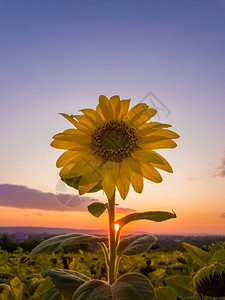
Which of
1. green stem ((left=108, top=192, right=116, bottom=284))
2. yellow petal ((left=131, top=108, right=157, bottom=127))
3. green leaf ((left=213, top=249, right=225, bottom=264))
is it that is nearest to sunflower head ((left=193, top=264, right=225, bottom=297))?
green leaf ((left=213, top=249, right=225, bottom=264))

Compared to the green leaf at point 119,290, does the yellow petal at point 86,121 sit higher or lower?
higher

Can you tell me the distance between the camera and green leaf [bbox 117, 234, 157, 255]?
1.86 meters

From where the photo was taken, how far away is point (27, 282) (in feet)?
9.59

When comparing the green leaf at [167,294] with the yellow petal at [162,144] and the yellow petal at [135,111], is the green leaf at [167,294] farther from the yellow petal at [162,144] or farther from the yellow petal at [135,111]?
the yellow petal at [135,111]

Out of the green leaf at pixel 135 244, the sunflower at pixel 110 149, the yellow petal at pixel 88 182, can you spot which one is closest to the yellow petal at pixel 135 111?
the sunflower at pixel 110 149

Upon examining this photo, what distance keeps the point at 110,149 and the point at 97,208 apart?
508mm

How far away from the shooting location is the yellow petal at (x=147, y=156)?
2.03 metres

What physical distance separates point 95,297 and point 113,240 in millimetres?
368

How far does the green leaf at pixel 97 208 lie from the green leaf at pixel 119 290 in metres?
0.37

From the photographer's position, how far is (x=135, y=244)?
1956 millimetres

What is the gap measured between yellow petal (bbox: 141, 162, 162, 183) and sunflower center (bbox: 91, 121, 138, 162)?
0.14 metres

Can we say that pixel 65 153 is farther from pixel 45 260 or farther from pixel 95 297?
pixel 45 260

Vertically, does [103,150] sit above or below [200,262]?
above

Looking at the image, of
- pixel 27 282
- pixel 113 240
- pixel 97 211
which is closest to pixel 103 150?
pixel 97 211
